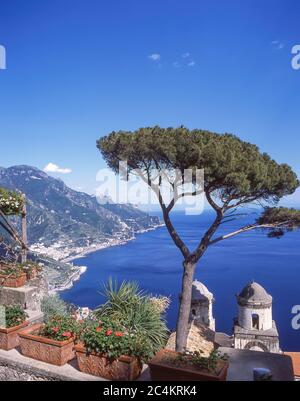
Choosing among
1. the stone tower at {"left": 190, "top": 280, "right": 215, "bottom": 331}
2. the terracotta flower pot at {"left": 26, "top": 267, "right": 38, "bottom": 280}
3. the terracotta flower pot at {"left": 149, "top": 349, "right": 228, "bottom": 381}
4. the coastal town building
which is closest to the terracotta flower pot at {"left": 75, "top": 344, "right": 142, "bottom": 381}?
the terracotta flower pot at {"left": 149, "top": 349, "right": 228, "bottom": 381}

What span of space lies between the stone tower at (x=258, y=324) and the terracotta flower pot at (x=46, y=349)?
45.0 feet

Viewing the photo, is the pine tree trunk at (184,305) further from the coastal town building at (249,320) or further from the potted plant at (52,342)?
the coastal town building at (249,320)

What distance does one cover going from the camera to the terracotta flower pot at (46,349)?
161 inches

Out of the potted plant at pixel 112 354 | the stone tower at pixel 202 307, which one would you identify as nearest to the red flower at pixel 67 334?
the potted plant at pixel 112 354

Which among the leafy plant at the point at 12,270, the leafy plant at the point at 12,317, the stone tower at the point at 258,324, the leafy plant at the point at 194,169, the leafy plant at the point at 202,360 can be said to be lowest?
the stone tower at the point at 258,324

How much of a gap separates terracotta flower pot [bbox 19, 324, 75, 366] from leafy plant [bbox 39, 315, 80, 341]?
2.9 inches

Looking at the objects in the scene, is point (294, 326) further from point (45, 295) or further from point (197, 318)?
point (45, 295)

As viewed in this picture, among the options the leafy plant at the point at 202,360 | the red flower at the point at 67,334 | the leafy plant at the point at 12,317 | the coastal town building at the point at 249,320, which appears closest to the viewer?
the leafy plant at the point at 202,360

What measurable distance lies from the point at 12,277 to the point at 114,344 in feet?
11.1

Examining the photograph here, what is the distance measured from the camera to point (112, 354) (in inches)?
147

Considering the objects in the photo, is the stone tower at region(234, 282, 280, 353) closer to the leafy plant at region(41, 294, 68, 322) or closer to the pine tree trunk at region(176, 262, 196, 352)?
the pine tree trunk at region(176, 262, 196, 352)

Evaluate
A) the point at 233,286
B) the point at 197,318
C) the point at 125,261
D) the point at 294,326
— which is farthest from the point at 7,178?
the point at 197,318

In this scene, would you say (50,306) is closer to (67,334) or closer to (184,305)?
(184,305)

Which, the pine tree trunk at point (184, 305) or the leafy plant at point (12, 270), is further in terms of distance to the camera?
the pine tree trunk at point (184, 305)
